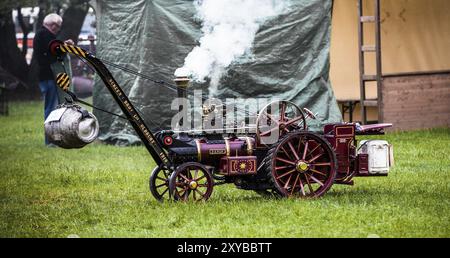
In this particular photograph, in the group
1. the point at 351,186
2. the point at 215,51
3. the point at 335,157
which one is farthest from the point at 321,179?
the point at 215,51

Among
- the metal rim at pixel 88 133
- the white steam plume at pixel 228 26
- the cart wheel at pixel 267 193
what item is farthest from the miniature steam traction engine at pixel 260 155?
the white steam plume at pixel 228 26

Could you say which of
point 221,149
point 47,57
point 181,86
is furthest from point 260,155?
point 47,57

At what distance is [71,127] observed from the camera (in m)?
9.06

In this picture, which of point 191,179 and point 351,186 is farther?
point 351,186

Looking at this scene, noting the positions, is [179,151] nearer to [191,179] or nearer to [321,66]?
[191,179]

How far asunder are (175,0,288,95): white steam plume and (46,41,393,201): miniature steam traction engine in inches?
119

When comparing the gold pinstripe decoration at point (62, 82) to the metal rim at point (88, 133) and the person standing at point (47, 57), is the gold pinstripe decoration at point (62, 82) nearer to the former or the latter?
the metal rim at point (88, 133)

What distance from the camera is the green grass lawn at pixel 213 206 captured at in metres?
8.35

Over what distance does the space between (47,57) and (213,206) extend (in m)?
7.04

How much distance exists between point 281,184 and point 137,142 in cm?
607

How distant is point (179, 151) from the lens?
31.4 ft

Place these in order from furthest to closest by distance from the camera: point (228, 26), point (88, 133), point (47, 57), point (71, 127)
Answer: point (47, 57), point (228, 26), point (88, 133), point (71, 127)

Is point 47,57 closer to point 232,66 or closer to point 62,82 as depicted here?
point 232,66
